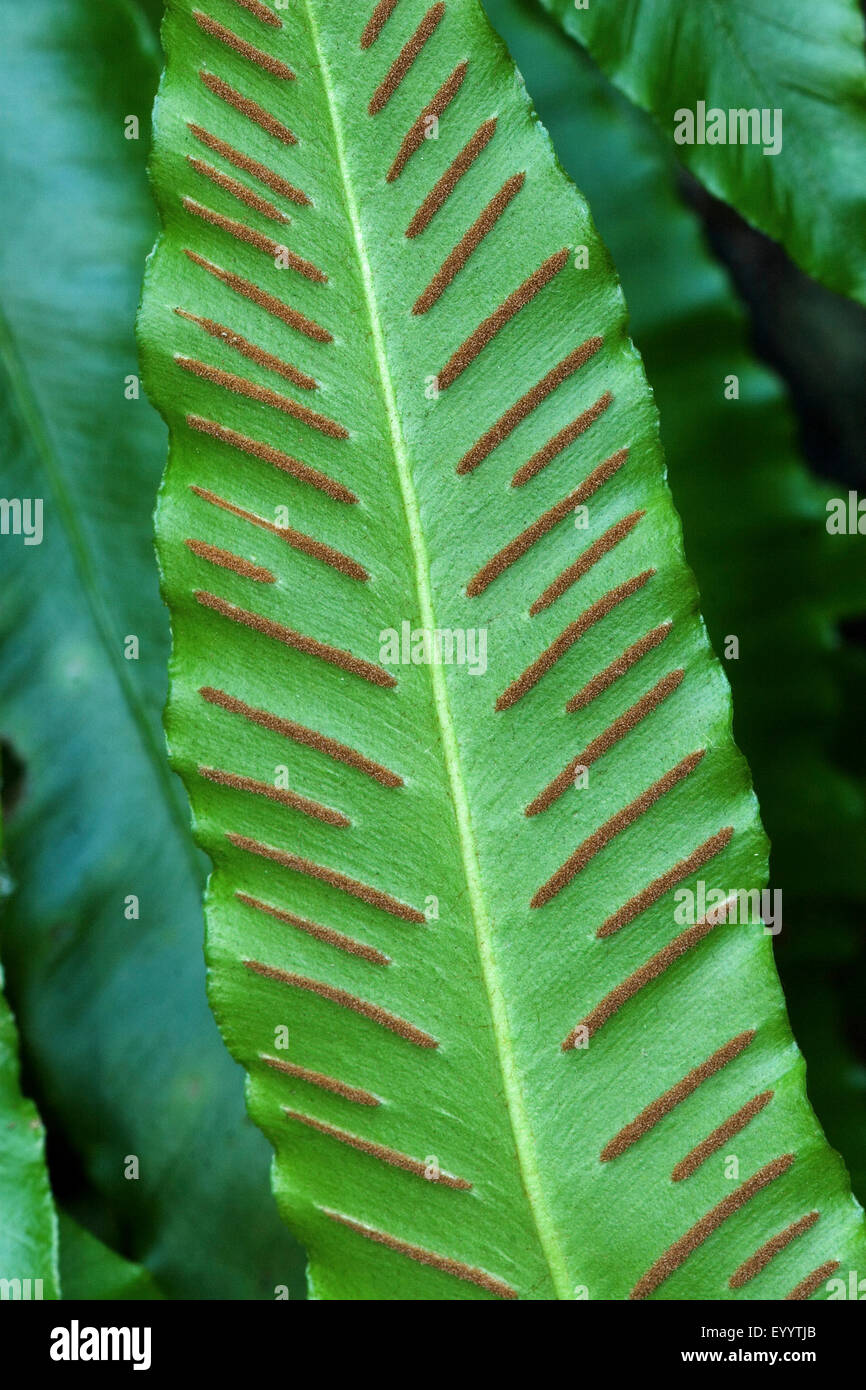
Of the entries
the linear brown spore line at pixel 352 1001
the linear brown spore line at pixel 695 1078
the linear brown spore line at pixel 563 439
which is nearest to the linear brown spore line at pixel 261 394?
the linear brown spore line at pixel 563 439

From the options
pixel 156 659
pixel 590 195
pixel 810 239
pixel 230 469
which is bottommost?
pixel 156 659

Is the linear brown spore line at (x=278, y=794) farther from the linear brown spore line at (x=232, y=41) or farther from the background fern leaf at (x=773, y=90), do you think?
the background fern leaf at (x=773, y=90)

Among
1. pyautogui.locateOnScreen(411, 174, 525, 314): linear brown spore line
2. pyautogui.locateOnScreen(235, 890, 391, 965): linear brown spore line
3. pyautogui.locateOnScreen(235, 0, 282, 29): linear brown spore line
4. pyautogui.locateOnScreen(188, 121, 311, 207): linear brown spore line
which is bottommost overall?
pyautogui.locateOnScreen(235, 890, 391, 965): linear brown spore line

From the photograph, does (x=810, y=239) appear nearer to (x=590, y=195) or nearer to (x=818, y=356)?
(x=590, y=195)

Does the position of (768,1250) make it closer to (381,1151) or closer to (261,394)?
(381,1151)

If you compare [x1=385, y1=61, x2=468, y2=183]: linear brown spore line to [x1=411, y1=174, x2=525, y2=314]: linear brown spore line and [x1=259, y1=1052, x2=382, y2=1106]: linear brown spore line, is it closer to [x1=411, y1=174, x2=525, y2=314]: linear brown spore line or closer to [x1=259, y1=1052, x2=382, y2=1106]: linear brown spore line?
[x1=411, y1=174, x2=525, y2=314]: linear brown spore line

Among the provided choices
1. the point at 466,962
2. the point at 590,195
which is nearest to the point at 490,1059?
the point at 466,962

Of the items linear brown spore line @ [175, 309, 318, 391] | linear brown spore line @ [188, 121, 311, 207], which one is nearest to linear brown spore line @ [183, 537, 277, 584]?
linear brown spore line @ [175, 309, 318, 391]
